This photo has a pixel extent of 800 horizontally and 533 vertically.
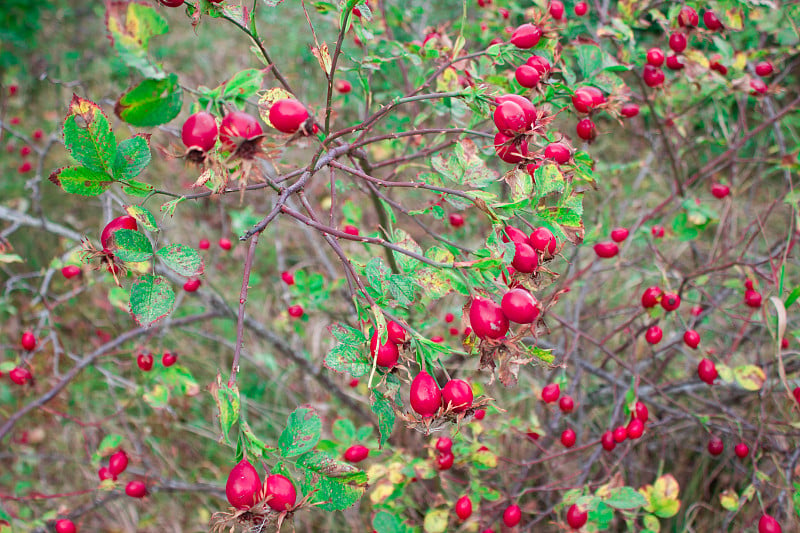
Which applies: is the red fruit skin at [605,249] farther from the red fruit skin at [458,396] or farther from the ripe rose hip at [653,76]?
the red fruit skin at [458,396]

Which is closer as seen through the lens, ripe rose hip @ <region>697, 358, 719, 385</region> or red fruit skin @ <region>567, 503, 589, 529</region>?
red fruit skin @ <region>567, 503, 589, 529</region>

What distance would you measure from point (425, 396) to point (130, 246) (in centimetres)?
41

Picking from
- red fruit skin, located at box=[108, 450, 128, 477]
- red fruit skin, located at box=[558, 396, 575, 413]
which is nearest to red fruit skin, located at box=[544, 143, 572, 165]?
red fruit skin, located at box=[558, 396, 575, 413]

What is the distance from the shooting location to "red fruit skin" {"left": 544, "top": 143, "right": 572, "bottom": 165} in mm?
798

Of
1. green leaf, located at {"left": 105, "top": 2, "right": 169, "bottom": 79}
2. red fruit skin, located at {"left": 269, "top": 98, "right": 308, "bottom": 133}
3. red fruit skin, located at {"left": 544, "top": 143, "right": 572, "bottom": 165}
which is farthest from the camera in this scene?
red fruit skin, located at {"left": 544, "top": 143, "right": 572, "bottom": 165}

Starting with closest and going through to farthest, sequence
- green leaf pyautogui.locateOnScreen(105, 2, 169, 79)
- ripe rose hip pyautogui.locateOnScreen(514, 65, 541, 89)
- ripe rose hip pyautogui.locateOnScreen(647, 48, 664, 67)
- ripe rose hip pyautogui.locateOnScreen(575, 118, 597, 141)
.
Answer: green leaf pyautogui.locateOnScreen(105, 2, 169, 79) → ripe rose hip pyautogui.locateOnScreen(514, 65, 541, 89) → ripe rose hip pyautogui.locateOnScreen(575, 118, 597, 141) → ripe rose hip pyautogui.locateOnScreen(647, 48, 664, 67)

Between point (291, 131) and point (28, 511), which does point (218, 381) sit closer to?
point (291, 131)

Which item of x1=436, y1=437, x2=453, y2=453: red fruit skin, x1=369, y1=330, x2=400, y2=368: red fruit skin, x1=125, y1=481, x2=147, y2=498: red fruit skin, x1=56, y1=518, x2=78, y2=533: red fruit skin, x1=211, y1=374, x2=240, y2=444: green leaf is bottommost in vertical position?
x1=56, y1=518, x2=78, y2=533: red fruit skin

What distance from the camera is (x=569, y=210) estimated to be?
75 centimetres

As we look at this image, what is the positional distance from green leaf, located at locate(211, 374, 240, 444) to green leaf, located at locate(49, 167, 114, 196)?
29 centimetres

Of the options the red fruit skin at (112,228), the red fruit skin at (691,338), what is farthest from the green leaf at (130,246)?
the red fruit skin at (691,338)

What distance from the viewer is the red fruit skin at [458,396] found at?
2.27 feet

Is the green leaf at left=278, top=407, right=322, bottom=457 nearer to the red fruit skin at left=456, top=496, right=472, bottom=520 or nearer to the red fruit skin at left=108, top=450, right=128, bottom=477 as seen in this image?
the red fruit skin at left=456, top=496, right=472, bottom=520

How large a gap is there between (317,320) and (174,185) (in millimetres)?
1527
